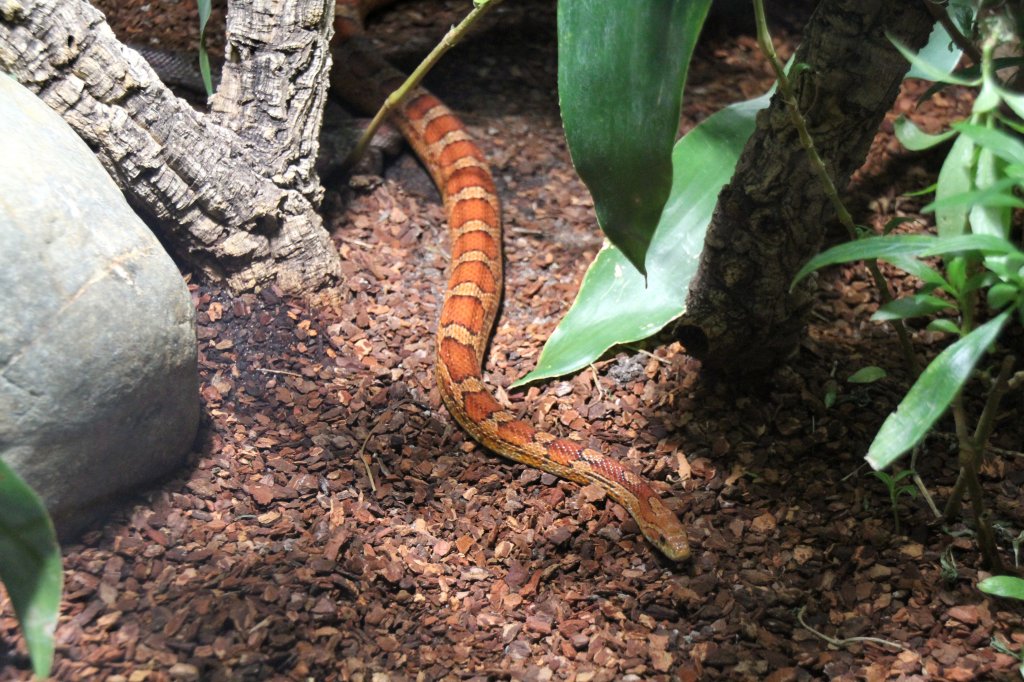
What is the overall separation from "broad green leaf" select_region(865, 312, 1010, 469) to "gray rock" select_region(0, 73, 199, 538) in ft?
6.70

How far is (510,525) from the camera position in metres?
3.15

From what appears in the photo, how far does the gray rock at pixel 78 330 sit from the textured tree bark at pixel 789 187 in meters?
1.84

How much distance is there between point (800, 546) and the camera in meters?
3.01

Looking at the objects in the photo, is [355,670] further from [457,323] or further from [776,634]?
[457,323]

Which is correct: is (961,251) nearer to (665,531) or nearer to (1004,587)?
(1004,587)

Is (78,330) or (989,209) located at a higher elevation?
(989,209)

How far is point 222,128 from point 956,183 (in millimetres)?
2695

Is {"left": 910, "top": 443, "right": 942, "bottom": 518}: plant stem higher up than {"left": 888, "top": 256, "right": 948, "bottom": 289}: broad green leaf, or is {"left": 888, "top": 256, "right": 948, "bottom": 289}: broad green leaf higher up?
{"left": 888, "top": 256, "right": 948, "bottom": 289}: broad green leaf

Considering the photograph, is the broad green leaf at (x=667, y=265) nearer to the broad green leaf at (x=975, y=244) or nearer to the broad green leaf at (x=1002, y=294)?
the broad green leaf at (x=1002, y=294)

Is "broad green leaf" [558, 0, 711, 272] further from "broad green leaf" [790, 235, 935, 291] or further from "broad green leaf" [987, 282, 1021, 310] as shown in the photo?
"broad green leaf" [987, 282, 1021, 310]

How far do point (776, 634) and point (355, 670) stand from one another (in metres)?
1.33

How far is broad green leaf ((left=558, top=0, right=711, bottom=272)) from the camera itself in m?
1.80

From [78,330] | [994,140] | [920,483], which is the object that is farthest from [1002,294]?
[78,330]

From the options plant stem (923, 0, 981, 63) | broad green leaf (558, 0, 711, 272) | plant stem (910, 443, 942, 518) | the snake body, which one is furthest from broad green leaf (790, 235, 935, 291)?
the snake body
